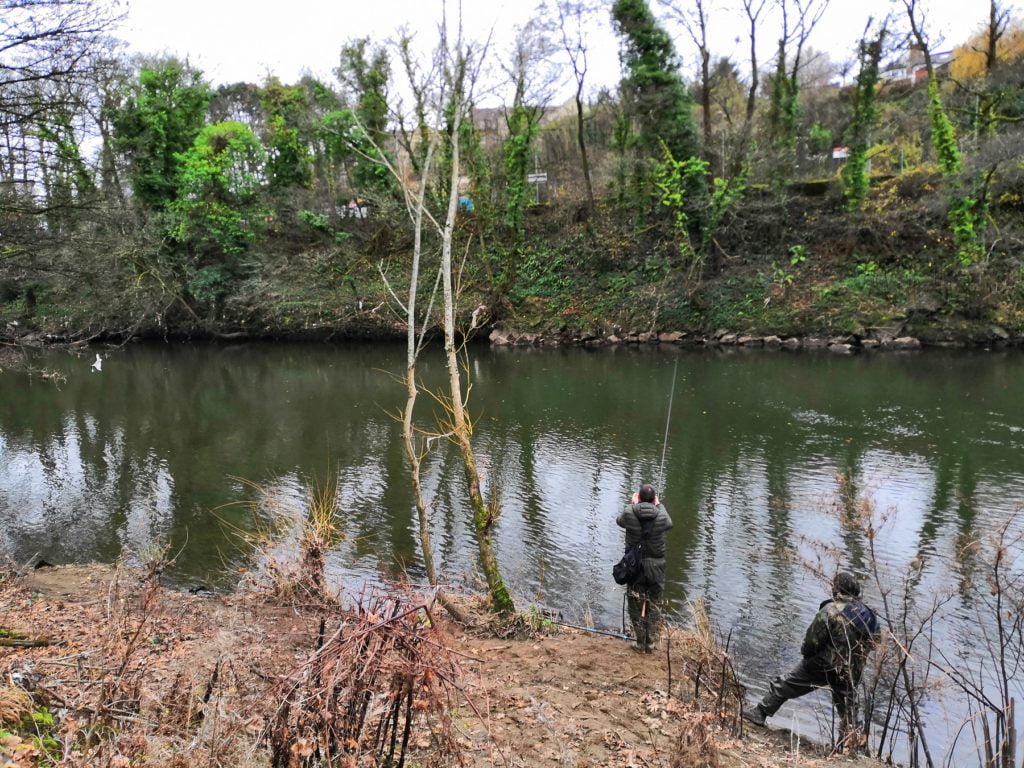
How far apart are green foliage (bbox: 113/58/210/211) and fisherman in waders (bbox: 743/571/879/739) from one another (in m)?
32.5

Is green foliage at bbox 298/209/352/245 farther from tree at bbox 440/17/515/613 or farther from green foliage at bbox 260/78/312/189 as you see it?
tree at bbox 440/17/515/613

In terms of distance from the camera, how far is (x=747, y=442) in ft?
46.3

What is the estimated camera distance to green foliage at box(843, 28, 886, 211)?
90.0 ft

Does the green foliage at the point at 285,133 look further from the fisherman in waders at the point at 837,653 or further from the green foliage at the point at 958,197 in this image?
the fisherman in waders at the point at 837,653

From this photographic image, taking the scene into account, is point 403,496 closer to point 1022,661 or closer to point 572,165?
point 1022,661


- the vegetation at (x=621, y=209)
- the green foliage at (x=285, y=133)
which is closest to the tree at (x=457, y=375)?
the vegetation at (x=621, y=209)

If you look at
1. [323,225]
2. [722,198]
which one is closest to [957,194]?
[722,198]

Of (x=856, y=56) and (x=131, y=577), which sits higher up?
(x=856, y=56)

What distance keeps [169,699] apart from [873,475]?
1141cm

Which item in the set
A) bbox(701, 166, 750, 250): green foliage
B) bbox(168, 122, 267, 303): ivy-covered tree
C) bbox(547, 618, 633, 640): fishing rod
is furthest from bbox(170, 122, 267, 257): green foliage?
bbox(547, 618, 633, 640): fishing rod

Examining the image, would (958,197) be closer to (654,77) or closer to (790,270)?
Result: (790,270)

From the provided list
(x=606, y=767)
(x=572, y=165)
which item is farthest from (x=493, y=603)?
(x=572, y=165)

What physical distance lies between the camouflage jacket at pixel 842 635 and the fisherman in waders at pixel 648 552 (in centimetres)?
163

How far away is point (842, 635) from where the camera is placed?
521 cm
